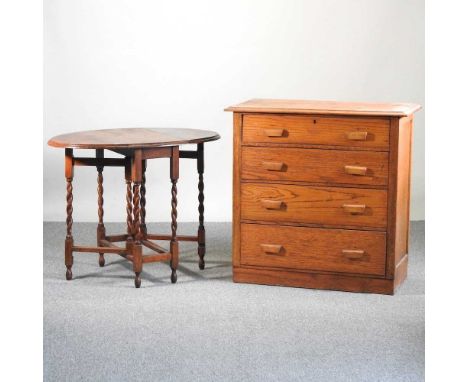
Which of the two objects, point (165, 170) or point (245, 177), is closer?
point (245, 177)

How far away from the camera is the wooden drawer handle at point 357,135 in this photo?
402cm

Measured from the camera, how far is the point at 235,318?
149 inches

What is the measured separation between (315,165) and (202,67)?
2158mm

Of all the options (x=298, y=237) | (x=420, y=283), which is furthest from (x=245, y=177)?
(x=420, y=283)

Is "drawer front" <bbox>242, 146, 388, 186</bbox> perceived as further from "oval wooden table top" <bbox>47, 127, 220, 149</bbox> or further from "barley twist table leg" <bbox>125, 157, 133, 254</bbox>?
"barley twist table leg" <bbox>125, 157, 133, 254</bbox>

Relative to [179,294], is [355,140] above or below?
above

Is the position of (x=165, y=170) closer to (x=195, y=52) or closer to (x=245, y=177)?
(x=195, y=52)

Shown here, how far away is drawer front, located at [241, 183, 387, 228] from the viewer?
4.10 meters

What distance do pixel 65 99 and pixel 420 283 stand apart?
2.98 metres

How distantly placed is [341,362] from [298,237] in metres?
1.12

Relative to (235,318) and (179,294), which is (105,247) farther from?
(235,318)
